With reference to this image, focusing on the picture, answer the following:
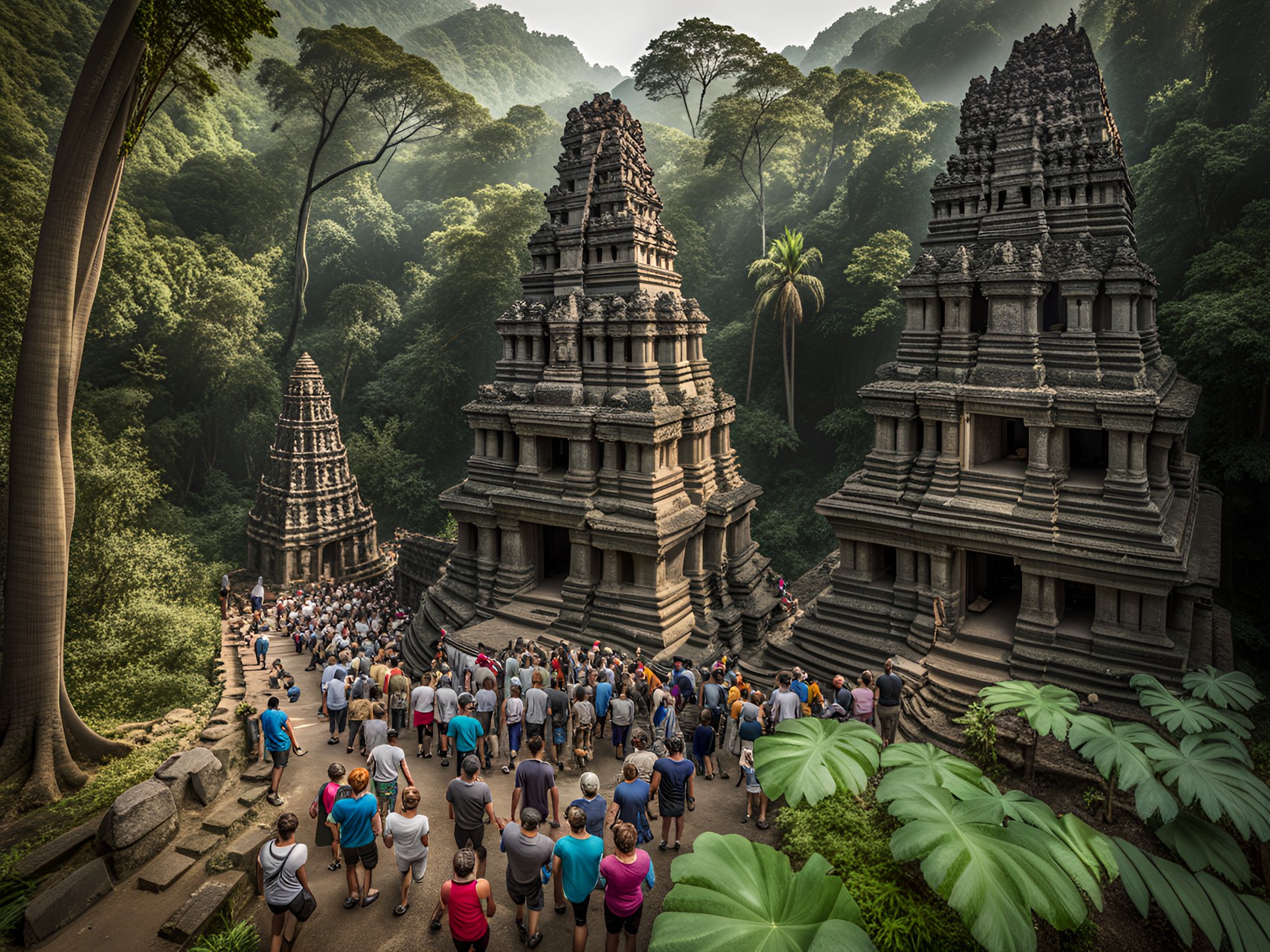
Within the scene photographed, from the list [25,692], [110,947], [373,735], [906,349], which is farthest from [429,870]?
[906,349]

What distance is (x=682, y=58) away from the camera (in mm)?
38719

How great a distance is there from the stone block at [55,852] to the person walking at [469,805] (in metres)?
4.23

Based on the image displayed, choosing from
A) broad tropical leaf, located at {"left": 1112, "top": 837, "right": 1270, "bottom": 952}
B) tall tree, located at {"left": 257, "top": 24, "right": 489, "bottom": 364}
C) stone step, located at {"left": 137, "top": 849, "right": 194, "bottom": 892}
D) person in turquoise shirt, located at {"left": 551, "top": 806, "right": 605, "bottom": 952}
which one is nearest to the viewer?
broad tropical leaf, located at {"left": 1112, "top": 837, "right": 1270, "bottom": 952}

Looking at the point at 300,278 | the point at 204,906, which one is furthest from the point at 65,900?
the point at 300,278

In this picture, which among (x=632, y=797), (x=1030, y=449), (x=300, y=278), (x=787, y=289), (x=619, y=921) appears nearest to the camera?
(x=619, y=921)

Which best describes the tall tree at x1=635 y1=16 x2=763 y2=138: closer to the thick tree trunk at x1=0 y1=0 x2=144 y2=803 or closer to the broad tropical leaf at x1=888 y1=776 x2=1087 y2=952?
the thick tree trunk at x1=0 y1=0 x2=144 y2=803

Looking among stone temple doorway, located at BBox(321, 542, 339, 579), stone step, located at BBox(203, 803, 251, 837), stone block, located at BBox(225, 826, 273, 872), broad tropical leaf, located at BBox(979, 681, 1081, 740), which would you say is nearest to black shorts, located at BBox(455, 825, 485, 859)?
stone block, located at BBox(225, 826, 273, 872)

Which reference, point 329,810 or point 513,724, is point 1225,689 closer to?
point 513,724

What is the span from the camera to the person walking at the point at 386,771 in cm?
773

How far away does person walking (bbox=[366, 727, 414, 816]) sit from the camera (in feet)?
25.3

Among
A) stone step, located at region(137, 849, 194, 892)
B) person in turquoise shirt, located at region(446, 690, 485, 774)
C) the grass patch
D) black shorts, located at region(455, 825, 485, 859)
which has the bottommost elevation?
stone step, located at region(137, 849, 194, 892)

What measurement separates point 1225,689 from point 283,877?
37.0ft

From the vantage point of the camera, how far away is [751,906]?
484 cm

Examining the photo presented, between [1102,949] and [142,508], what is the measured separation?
24.7 meters
